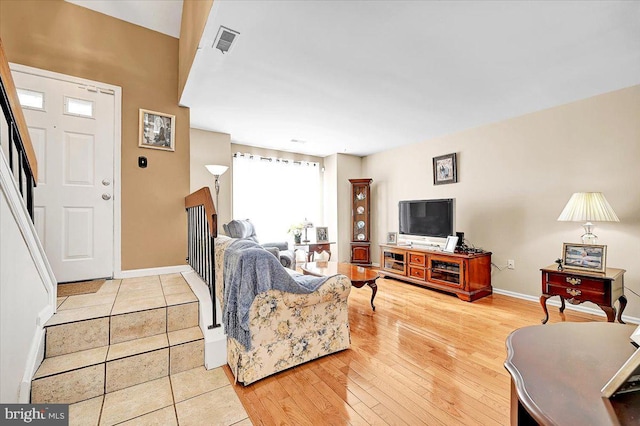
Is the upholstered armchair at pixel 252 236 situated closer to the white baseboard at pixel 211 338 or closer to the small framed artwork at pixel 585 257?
the white baseboard at pixel 211 338

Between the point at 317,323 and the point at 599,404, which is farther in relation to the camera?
the point at 317,323

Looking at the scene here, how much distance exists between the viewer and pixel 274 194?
17.2ft

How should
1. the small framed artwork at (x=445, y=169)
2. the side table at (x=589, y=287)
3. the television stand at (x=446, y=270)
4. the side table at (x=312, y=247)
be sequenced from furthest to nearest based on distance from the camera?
the side table at (x=312, y=247) < the small framed artwork at (x=445, y=169) < the television stand at (x=446, y=270) < the side table at (x=589, y=287)

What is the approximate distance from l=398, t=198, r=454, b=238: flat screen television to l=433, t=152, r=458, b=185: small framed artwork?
47 cm

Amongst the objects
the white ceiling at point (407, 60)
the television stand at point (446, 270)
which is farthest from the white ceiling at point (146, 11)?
the television stand at point (446, 270)

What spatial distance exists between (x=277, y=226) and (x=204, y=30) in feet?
12.1

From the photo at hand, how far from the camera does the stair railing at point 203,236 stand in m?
1.95

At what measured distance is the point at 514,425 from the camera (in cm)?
68

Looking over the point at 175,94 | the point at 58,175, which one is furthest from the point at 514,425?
the point at 175,94

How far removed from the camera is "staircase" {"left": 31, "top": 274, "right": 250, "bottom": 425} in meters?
1.51

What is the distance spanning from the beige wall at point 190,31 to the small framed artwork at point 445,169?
3706 millimetres

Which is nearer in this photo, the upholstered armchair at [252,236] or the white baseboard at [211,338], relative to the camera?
the white baseboard at [211,338]

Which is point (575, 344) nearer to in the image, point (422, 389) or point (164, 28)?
point (422, 389)

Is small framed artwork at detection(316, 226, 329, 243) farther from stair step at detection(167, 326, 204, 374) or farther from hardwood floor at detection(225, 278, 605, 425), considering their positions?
stair step at detection(167, 326, 204, 374)
